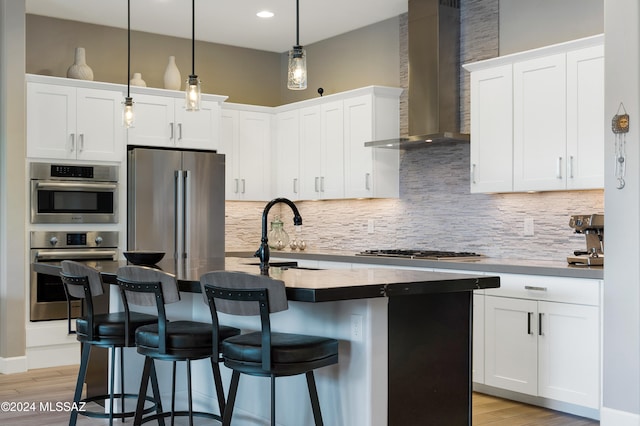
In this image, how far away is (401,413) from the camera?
3260 millimetres

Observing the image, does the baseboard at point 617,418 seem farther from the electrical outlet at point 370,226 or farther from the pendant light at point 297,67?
the electrical outlet at point 370,226

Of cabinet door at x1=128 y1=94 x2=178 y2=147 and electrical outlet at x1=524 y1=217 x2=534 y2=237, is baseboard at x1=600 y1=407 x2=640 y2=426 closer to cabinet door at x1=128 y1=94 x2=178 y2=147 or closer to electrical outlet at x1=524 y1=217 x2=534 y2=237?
electrical outlet at x1=524 y1=217 x2=534 y2=237

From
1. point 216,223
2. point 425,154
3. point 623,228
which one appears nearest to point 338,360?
point 623,228

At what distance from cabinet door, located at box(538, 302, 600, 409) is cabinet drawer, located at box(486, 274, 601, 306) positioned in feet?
0.14

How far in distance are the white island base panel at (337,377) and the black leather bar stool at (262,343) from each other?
151 millimetres

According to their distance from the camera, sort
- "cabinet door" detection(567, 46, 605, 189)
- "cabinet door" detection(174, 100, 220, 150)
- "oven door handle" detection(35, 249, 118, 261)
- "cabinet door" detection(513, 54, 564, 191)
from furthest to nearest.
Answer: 1. "cabinet door" detection(174, 100, 220, 150)
2. "oven door handle" detection(35, 249, 118, 261)
3. "cabinet door" detection(513, 54, 564, 191)
4. "cabinet door" detection(567, 46, 605, 189)

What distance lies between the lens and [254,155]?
24.9 ft

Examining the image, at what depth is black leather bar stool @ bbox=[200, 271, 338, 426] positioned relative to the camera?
2.89 m

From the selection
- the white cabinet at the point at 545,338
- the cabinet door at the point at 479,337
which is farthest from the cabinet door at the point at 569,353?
the cabinet door at the point at 479,337

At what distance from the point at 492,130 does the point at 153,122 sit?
3.05 meters

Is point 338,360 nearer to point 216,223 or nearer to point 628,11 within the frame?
point 628,11

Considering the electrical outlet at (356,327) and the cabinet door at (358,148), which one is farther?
the cabinet door at (358,148)

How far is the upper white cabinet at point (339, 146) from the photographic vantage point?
6.49m

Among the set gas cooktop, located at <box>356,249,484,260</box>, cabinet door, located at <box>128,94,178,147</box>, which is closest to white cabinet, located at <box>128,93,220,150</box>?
cabinet door, located at <box>128,94,178,147</box>
